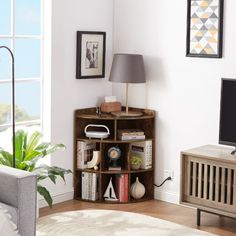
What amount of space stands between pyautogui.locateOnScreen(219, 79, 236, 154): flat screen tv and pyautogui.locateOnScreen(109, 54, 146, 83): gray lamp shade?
0.91 meters

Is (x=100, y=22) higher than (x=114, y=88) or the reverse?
higher

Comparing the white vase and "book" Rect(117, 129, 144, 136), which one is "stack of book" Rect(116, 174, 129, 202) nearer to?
the white vase

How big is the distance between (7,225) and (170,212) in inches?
84.0

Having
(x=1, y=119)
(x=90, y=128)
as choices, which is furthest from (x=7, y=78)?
(x=90, y=128)

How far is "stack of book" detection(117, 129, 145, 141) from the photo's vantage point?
527 cm

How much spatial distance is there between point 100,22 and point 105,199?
166cm

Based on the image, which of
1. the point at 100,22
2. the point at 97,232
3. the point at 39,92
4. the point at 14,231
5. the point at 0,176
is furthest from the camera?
the point at 100,22

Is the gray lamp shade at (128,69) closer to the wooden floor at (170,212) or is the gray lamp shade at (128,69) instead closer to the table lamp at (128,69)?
the table lamp at (128,69)

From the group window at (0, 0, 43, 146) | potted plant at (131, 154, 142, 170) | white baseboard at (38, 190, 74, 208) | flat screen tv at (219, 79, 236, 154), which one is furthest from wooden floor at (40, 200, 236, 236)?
window at (0, 0, 43, 146)

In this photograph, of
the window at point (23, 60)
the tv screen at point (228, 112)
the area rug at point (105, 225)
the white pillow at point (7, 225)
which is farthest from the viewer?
the window at point (23, 60)

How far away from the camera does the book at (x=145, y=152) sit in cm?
536

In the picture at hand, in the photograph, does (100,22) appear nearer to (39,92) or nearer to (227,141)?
(39,92)

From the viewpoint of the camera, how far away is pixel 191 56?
16.6 ft

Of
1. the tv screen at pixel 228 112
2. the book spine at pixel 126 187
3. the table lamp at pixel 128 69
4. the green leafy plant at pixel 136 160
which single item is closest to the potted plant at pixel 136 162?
the green leafy plant at pixel 136 160
